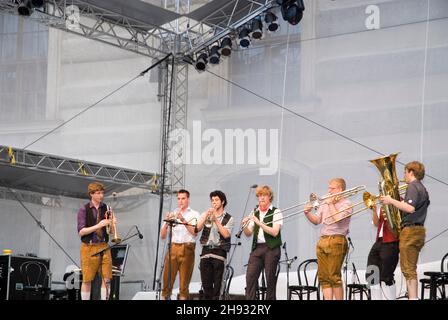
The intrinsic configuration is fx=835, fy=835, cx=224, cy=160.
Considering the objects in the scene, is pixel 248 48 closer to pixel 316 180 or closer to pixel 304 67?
pixel 304 67

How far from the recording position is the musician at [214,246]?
7.85 metres

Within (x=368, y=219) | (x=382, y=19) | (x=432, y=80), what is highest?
(x=382, y=19)

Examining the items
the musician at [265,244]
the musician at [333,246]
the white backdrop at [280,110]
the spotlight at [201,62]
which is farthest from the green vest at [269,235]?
the spotlight at [201,62]

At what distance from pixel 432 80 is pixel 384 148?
99cm

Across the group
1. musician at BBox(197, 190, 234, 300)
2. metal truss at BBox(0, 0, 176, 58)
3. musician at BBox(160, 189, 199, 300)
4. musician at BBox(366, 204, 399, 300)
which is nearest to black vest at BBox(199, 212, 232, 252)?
musician at BBox(197, 190, 234, 300)

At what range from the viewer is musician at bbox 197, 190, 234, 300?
7852 mm

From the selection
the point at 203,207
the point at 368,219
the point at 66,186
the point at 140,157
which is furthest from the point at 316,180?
the point at 66,186

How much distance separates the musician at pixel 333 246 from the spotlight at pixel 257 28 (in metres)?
4.14

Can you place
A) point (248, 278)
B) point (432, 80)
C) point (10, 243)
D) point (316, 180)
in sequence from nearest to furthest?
point (248, 278) < point (432, 80) < point (316, 180) < point (10, 243)

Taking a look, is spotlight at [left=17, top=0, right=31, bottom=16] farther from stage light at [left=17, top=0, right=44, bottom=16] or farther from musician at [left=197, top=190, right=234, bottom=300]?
musician at [left=197, top=190, right=234, bottom=300]

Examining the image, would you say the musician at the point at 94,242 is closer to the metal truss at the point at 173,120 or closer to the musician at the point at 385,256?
the musician at the point at 385,256

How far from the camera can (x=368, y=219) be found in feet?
33.2

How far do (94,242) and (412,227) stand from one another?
115 inches

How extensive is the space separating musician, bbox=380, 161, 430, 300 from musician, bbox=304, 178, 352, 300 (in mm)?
393
